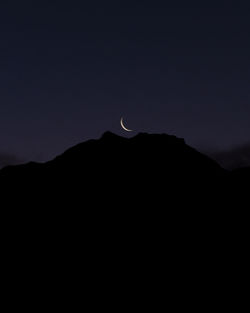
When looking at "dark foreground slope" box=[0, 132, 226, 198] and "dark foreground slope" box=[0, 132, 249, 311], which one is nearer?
"dark foreground slope" box=[0, 132, 249, 311]

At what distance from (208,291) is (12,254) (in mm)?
18465

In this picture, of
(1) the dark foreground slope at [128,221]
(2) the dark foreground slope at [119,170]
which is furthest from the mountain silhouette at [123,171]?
(1) the dark foreground slope at [128,221]

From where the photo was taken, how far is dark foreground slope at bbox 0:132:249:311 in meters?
34.0

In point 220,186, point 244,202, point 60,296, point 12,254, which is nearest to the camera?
point 60,296

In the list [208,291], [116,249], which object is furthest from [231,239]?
[116,249]

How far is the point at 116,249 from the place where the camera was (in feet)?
121

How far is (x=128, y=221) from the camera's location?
39.8 meters

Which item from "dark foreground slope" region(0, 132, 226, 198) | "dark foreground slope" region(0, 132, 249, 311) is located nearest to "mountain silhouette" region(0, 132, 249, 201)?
"dark foreground slope" region(0, 132, 226, 198)

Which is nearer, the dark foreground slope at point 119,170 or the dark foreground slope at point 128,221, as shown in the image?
the dark foreground slope at point 128,221

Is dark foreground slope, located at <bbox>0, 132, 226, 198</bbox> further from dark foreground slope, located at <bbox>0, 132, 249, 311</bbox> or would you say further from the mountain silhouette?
dark foreground slope, located at <bbox>0, 132, 249, 311</bbox>

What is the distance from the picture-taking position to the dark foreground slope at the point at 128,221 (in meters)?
34.0

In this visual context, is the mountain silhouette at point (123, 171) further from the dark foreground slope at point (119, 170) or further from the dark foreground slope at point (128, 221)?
the dark foreground slope at point (128, 221)

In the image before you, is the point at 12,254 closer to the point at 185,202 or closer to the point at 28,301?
the point at 28,301

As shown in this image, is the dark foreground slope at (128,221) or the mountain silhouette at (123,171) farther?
the mountain silhouette at (123,171)
